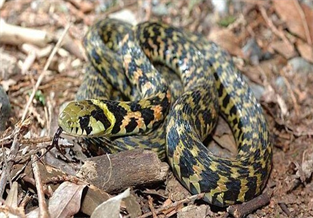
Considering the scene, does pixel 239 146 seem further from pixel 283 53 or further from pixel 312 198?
pixel 283 53

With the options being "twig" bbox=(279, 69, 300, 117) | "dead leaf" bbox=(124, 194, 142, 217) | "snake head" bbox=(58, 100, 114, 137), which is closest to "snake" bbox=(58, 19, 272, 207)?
"snake head" bbox=(58, 100, 114, 137)

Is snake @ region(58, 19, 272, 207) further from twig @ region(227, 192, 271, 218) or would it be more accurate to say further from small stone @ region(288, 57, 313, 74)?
small stone @ region(288, 57, 313, 74)

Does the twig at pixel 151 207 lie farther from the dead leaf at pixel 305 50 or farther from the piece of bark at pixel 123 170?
the dead leaf at pixel 305 50

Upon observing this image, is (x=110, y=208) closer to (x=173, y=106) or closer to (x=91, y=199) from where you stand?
(x=91, y=199)

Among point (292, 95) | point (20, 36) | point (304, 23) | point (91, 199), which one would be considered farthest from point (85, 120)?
point (304, 23)

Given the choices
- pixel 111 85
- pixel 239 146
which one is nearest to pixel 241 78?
pixel 239 146

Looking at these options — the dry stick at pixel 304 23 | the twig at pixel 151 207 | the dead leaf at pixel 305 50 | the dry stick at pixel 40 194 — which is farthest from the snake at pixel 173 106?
the dry stick at pixel 304 23

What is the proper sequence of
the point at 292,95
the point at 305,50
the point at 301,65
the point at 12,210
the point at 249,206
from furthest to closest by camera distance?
the point at 305,50 < the point at 301,65 < the point at 292,95 < the point at 249,206 < the point at 12,210
